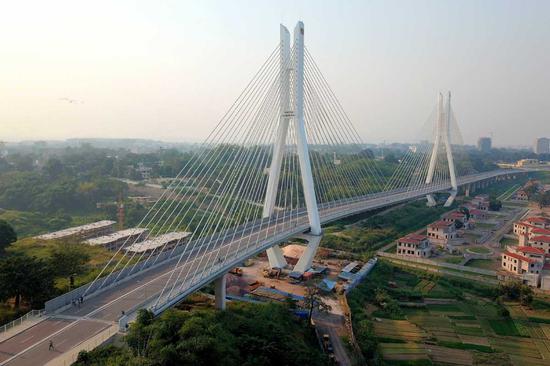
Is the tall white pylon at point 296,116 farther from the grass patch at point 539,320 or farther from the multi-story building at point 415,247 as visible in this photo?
the grass patch at point 539,320

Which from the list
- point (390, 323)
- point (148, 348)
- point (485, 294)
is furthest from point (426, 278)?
point (148, 348)

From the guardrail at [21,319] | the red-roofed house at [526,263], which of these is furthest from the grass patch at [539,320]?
the guardrail at [21,319]

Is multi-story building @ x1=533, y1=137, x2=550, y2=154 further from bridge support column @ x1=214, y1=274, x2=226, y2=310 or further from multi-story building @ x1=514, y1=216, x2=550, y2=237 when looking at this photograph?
A: bridge support column @ x1=214, y1=274, x2=226, y2=310

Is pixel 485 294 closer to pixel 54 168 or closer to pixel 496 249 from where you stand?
pixel 496 249

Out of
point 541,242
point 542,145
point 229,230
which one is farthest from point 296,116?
point 542,145

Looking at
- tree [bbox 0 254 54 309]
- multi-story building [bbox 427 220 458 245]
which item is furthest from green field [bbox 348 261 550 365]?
tree [bbox 0 254 54 309]

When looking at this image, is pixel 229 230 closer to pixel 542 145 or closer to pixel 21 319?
pixel 21 319
